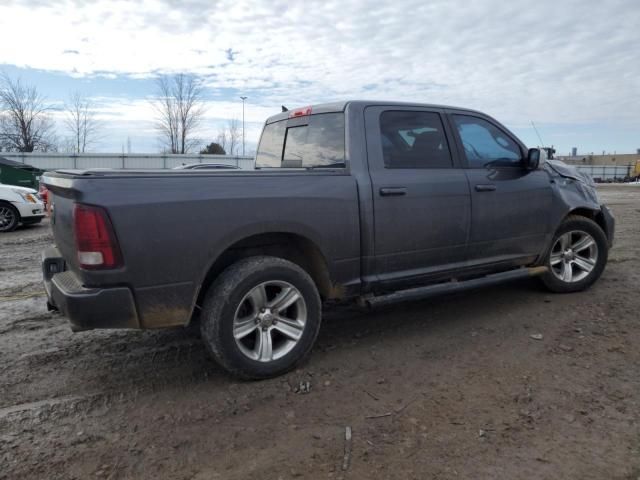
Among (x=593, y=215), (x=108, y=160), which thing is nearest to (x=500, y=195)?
(x=593, y=215)

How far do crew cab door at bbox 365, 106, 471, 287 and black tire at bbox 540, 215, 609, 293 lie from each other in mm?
1403

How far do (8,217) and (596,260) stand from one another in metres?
11.7

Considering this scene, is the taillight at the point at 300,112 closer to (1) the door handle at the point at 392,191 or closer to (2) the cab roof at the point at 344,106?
(2) the cab roof at the point at 344,106

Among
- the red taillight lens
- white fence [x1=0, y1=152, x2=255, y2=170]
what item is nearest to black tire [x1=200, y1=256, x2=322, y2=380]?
the red taillight lens

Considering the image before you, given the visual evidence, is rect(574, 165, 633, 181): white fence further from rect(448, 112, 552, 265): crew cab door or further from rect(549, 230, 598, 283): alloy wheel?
rect(448, 112, 552, 265): crew cab door

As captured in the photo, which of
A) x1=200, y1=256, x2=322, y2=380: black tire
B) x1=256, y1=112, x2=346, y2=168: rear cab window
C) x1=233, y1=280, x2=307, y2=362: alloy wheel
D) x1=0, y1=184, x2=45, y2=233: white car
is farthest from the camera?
x1=0, y1=184, x2=45, y2=233: white car

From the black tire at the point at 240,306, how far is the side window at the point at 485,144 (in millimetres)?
2045

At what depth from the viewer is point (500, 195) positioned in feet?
14.5

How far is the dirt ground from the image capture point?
248cm

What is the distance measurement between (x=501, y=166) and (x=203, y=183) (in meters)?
2.88

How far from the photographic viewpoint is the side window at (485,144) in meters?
4.40

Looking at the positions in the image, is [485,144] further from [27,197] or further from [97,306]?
[27,197]

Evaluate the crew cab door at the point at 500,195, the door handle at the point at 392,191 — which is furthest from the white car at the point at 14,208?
the crew cab door at the point at 500,195

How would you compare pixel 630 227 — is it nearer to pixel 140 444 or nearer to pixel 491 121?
pixel 491 121
